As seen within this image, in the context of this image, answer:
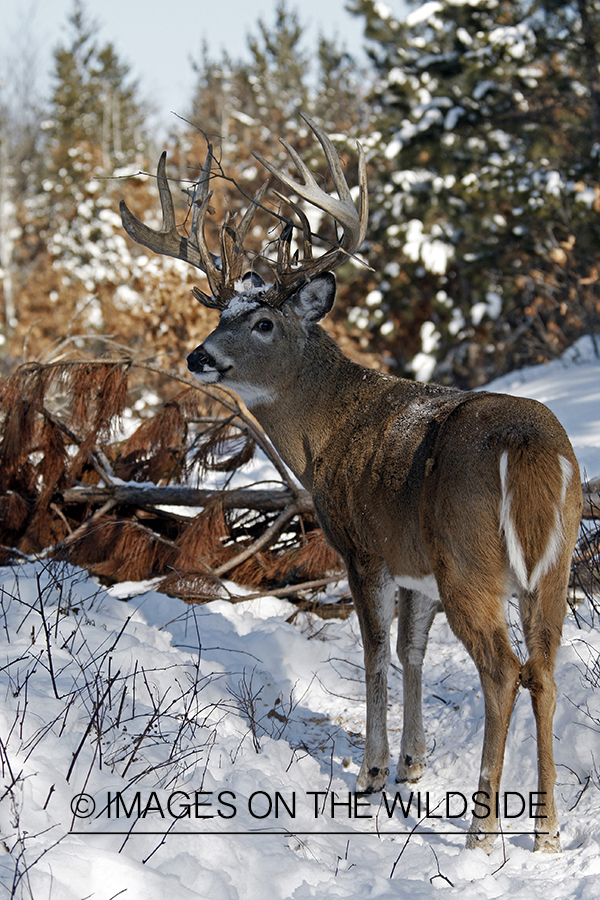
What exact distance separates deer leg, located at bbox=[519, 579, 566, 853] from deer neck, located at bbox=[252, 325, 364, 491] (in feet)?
5.11

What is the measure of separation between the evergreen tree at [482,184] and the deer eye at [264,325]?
30.4ft

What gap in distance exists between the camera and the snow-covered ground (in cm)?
241

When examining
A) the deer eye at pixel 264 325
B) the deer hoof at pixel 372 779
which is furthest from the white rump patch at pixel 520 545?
the deer eye at pixel 264 325

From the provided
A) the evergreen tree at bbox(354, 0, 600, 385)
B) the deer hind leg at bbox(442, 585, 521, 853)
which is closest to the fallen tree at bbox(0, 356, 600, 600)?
the deer hind leg at bbox(442, 585, 521, 853)

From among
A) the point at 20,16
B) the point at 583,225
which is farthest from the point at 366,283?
the point at 20,16

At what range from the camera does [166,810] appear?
8.74ft

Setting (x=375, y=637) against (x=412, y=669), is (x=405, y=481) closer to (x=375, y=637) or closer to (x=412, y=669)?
(x=375, y=637)

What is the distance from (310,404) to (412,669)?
4.87 ft

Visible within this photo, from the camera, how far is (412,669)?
3979mm

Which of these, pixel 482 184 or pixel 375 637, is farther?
pixel 482 184

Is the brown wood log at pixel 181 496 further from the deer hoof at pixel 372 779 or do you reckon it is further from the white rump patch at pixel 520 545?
the white rump patch at pixel 520 545

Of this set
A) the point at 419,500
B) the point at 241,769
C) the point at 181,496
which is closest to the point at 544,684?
the point at 419,500

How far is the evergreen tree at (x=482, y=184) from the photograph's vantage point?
1330 centimetres

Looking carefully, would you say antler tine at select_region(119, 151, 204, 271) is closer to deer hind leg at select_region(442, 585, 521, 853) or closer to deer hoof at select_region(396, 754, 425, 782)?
deer hind leg at select_region(442, 585, 521, 853)
